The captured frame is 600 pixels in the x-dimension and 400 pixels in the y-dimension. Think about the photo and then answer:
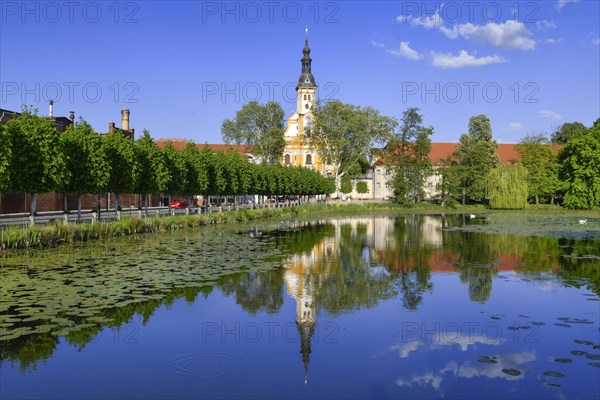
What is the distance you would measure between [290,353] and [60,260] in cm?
1354

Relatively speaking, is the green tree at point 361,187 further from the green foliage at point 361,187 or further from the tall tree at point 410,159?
the tall tree at point 410,159

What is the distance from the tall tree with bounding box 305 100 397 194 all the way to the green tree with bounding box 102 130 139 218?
50135 mm

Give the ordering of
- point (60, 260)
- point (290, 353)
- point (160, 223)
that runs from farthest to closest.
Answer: point (160, 223)
point (60, 260)
point (290, 353)

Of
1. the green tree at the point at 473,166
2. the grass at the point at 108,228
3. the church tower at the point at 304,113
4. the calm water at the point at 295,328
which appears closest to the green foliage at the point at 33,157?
the grass at the point at 108,228

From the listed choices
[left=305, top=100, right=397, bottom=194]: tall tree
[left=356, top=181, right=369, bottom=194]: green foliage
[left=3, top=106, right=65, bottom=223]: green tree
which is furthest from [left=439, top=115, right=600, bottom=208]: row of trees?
[left=3, top=106, right=65, bottom=223]: green tree

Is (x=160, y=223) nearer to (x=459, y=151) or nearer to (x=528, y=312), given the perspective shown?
(x=528, y=312)

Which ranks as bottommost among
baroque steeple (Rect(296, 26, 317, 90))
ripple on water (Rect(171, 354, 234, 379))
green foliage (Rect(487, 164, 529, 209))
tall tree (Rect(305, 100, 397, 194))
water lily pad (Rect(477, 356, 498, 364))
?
ripple on water (Rect(171, 354, 234, 379))

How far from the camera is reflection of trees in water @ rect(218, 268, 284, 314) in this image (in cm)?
1255

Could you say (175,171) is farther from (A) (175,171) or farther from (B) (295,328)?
(B) (295,328)

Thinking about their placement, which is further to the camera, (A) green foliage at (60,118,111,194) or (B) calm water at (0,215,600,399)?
(A) green foliage at (60,118,111,194)

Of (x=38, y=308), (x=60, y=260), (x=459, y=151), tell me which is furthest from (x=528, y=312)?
(x=459, y=151)

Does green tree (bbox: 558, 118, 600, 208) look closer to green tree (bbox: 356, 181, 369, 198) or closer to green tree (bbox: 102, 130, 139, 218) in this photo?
green tree (bbox: 356, 181, 369, 198)

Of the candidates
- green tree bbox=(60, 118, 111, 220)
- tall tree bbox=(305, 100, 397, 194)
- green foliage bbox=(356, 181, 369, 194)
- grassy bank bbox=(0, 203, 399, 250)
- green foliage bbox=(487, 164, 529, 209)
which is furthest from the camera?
green foliage bbox=(356, 181, 369, 194)

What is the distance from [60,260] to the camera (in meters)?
19.4
